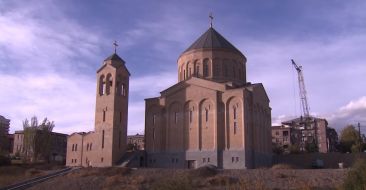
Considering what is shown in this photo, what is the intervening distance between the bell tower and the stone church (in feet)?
8.86

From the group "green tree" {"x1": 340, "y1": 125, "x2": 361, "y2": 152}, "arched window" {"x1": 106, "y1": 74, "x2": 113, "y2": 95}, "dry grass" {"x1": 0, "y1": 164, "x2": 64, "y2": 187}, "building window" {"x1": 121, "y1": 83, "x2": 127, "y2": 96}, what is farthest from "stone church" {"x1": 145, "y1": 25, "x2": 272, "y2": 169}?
"green tree" {"x1": 340, "y1": 125, "x2": 361, "y2": 152}

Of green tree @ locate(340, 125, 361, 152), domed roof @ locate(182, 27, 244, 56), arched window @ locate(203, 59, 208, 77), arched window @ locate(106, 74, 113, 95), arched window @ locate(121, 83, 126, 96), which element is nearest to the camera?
arched window @ locate(106, 74, 113, 95)

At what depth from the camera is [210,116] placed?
39.2m

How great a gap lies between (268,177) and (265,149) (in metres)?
14.7

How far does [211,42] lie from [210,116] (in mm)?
9778

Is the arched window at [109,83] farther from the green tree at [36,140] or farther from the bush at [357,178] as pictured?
the bush at [357,178]

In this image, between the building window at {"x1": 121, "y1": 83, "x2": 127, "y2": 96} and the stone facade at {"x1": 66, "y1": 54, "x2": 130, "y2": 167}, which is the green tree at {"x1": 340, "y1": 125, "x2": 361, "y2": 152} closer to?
the building window at {"x1": 121, "y1": 83, "x2": 127, "y2": 96}

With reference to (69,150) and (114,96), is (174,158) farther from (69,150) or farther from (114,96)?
(69,150)

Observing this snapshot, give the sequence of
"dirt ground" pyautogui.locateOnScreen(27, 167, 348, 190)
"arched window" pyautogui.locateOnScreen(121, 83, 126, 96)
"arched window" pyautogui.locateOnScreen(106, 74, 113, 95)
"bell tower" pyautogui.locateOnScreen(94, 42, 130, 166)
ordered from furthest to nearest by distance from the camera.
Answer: "arched window" pyautogui.locateOnScreen(121, 83, 126, 96), "arched window" pyautogui.locateOnScreen(106, 74, 113, 95), "bell tower" pyautogui.locateOnScreen(94, 42, 130, 166), "dirt ground" pyautogui.locateOnScreen(27, 167, 348, 190)

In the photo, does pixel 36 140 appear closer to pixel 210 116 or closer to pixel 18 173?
pixel 18 173

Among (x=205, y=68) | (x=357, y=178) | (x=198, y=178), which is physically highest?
(x=205, y=68)

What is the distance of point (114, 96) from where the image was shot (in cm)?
4172

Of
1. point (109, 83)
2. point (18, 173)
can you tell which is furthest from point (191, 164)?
point (18, 173)

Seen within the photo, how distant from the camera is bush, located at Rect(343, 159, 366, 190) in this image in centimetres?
895
